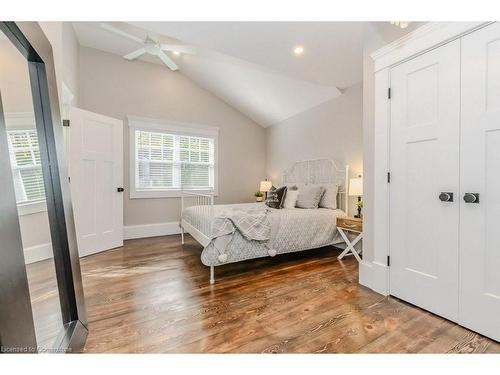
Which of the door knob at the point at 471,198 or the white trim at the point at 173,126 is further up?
the white trim at the point at 173,126

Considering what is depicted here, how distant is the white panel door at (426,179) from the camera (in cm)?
168

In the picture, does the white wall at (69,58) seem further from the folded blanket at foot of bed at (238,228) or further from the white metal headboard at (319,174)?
the white metal headboard at (319,174)

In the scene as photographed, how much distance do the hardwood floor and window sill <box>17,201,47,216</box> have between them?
2.85 ft

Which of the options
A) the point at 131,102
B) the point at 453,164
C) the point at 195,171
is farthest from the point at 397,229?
the point at 131,102

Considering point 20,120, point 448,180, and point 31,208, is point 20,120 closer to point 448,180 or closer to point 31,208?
point 31,208

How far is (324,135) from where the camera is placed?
4129mm

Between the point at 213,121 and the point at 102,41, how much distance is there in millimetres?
2298

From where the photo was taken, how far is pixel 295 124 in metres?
4.82

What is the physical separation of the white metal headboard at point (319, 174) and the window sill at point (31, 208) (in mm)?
3494

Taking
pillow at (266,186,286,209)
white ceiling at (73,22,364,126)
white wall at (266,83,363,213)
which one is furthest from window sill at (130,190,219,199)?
white ceiling at (73,22,364,126)

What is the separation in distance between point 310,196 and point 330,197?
12.5 inches

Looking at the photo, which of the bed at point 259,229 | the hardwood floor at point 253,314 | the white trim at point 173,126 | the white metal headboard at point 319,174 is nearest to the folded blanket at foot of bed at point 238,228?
the bed at point 259,229

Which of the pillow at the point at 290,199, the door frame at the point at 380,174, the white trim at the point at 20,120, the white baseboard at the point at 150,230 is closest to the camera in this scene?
the white trim at the point at 20,120
